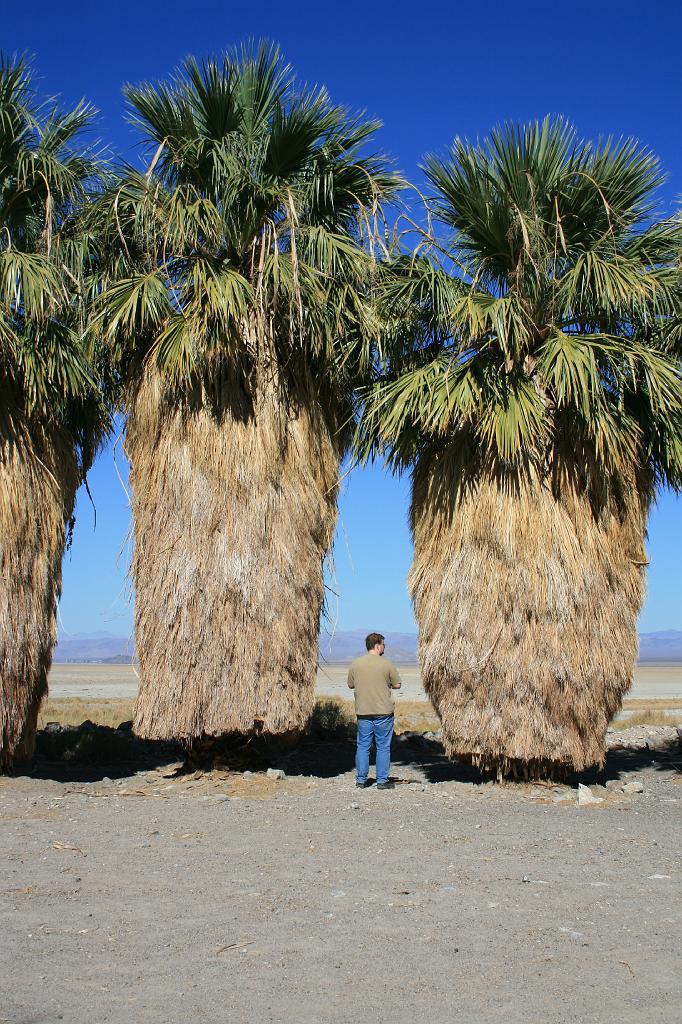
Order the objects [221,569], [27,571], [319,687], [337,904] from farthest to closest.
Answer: [319,687] < [221,569] < [27,571] < [337,904]

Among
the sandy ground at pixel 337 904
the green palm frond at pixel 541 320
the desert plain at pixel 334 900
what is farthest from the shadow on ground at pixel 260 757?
the green palm frond at pixel 541 320

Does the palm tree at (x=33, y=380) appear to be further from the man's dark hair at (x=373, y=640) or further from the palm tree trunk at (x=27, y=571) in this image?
the man's dark hair at (x=373, y=640)

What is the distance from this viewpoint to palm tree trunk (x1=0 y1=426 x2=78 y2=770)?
376 inches

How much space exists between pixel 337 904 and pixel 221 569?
4606 millimetres

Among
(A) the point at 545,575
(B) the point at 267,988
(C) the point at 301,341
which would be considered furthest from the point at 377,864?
(C) the point at 301,341

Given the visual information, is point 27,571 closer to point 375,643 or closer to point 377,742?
point 375,643

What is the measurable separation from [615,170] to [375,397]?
10.8 feet

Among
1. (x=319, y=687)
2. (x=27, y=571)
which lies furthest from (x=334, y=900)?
(x=319, y=687)

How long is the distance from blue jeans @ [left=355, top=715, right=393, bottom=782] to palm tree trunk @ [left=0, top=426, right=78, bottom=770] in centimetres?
340

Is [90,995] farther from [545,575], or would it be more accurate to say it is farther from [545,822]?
[545,575]

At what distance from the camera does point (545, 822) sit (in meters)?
8.23

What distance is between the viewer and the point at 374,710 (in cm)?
973

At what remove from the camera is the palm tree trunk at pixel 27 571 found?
954 cm

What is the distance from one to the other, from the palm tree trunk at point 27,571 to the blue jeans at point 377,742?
3.40 metres
